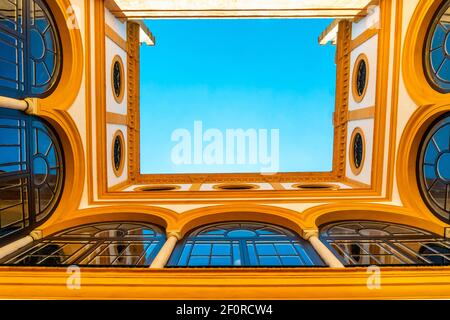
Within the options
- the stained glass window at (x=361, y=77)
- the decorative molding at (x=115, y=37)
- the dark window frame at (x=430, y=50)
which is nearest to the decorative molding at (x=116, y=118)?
the decorative molding at (x=115, y=37)

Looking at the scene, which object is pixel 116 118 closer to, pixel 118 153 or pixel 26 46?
pixel 118 153

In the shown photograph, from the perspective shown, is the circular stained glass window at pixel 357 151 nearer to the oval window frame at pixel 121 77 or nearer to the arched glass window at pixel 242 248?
the arched glass window at pixel 242 248

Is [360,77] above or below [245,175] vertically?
above

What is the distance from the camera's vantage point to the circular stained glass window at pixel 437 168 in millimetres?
8725

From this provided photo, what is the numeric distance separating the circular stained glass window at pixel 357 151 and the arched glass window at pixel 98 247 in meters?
8.21

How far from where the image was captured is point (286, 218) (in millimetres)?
9500

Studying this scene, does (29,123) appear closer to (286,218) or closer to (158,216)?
(158,216)

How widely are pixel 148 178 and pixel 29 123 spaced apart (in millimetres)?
6428

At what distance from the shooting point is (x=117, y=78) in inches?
511

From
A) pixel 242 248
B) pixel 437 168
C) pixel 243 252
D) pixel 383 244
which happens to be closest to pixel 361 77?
pixel 437 168

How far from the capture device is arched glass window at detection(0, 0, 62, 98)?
7.55m

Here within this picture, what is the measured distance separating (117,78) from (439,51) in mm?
11177

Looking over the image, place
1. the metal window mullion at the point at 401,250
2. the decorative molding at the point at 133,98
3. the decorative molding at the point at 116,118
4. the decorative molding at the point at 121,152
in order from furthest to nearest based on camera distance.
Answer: the decorative molding at the point at 133,98 < the decorative molding at the point at 121,152 < the decorative molding at the point at 116,118 < the metal window mullion at the point at 401,250

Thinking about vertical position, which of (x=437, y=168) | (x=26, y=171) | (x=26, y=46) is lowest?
(x=26, y=171)
